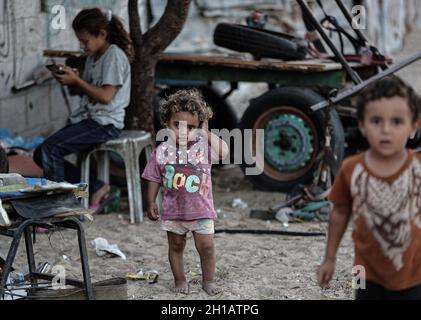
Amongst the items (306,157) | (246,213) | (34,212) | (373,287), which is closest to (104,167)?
(246,213)

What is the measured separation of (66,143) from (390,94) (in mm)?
3706

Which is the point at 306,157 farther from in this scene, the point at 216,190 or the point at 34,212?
the point at 34,212

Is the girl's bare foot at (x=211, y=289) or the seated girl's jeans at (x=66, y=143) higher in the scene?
the seated girl's jeans at (x=66, y=143)

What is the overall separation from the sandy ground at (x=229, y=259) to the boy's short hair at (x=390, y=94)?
185 cm

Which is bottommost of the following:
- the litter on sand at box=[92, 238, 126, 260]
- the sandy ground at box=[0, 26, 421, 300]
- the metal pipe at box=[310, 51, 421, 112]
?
the sandy ground at box=[0, 26, 421, 300]

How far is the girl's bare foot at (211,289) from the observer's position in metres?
5.30

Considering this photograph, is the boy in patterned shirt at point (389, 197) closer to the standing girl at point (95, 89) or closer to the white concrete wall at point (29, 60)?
the standing girl at point (95, 89)

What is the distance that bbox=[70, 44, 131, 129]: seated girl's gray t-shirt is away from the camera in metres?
6.95

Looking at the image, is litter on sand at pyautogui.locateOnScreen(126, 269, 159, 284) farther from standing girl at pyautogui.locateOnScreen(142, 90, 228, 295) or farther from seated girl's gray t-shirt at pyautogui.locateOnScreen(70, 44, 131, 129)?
seated girl's gray t-shirt at pyautogui.locateOnScreen(70, 44, 131, 129)

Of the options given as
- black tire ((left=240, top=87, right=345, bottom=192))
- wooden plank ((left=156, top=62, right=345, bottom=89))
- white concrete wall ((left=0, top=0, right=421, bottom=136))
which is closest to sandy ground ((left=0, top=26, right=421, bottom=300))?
black tire ((left=240, top=87, right=345, bottom=192))

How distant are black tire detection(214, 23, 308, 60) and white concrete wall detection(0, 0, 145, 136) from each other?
1615mm

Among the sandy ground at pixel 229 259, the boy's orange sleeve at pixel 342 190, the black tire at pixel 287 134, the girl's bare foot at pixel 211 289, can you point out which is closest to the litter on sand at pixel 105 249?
the sandy ground at pixel 229 259

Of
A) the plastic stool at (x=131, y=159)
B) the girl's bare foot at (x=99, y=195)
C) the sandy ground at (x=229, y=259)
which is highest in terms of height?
the plastic stool at (x=131, y=159)
